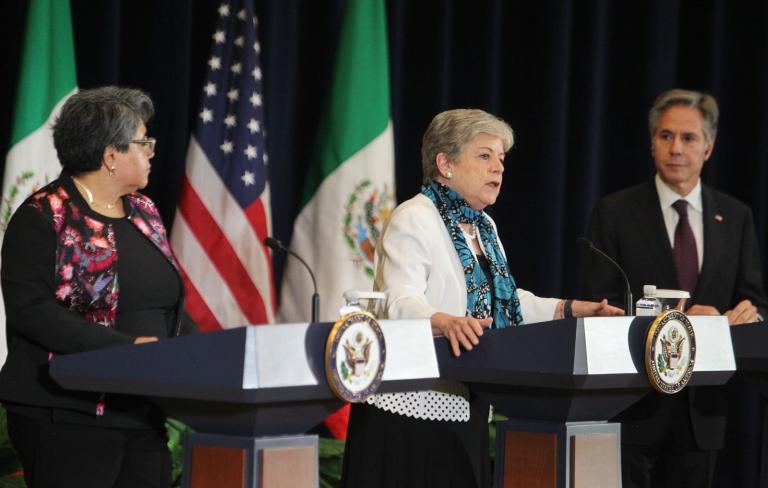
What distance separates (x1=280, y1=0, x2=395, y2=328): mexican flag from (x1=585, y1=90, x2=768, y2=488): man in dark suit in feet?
3.77

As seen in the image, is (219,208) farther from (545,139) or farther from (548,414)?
(548,414)

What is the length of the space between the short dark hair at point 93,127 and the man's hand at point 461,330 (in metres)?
0.84

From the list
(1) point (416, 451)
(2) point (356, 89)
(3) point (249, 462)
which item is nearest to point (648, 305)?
(1) point (416, 451)

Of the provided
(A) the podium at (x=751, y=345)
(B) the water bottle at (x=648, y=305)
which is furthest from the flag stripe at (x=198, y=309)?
(B) the water bottle at (x=648, y=305)

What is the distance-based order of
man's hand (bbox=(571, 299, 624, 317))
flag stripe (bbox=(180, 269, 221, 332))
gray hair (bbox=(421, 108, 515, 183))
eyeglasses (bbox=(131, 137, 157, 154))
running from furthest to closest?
flag stripe (bbox=(180, 269, 221, 332)), gray hair (bbox=(421, 108, 515, 183)), man's hand (bbox=(571, 299, 624, 317)), eyeglasses (bbox=(131, 137, 157, 154))

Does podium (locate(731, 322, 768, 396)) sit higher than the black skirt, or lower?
higher

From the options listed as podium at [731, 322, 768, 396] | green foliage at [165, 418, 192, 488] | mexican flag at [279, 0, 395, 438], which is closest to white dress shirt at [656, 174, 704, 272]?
podium at [731, 322, 768, 396]

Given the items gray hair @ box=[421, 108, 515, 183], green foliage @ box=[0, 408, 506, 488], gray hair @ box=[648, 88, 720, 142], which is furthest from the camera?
gray hair @ box=[648, 88, 720, 142]

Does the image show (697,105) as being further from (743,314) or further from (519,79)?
(519,79)

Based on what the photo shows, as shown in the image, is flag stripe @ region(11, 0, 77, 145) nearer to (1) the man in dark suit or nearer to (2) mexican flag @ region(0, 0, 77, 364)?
(2) mexican flag @ region(0, 0, 77, 364)

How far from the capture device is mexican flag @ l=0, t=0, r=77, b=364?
14.1 ft

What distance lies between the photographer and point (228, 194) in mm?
4738

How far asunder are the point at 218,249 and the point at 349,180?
66cm

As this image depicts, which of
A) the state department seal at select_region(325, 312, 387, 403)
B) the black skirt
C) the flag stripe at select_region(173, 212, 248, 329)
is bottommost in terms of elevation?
the black skirt
